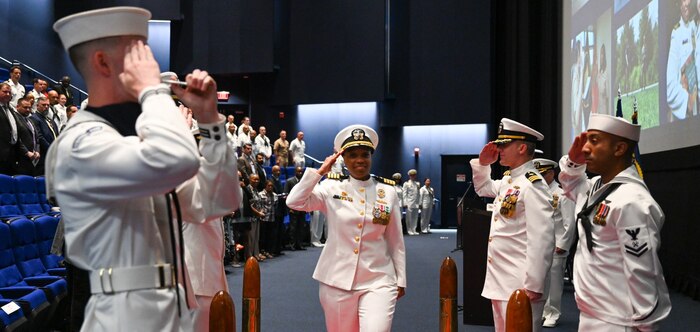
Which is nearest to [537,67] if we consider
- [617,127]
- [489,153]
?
[489,153]

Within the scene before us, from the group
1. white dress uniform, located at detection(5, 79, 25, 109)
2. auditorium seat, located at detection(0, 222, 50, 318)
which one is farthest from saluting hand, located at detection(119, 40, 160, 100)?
white dress uniform, located at detection(5, 79, 25, 109)

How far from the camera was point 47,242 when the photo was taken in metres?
6.57

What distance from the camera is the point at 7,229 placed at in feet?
18.3

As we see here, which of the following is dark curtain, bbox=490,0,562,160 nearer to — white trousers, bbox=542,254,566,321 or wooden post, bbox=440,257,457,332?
white trousers, bbox=542,254,566,321

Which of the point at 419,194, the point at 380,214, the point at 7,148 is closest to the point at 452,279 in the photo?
the point at 380,214

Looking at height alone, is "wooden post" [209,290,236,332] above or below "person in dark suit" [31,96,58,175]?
below

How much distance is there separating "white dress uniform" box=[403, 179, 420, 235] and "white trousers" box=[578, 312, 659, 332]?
65.2 ft

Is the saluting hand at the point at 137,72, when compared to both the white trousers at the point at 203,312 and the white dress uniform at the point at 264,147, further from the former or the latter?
the white dress uniform at the point at 264,147

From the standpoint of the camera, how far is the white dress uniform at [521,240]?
4.26 meters

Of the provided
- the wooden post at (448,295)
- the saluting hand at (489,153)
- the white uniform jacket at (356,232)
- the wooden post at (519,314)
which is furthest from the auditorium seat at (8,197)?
the wooden post at (519,314)

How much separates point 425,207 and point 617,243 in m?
20.9

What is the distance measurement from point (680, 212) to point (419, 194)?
569 inches

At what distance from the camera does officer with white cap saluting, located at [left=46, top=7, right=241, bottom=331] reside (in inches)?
70.3

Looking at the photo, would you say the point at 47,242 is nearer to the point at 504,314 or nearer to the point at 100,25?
the point at 504,314
